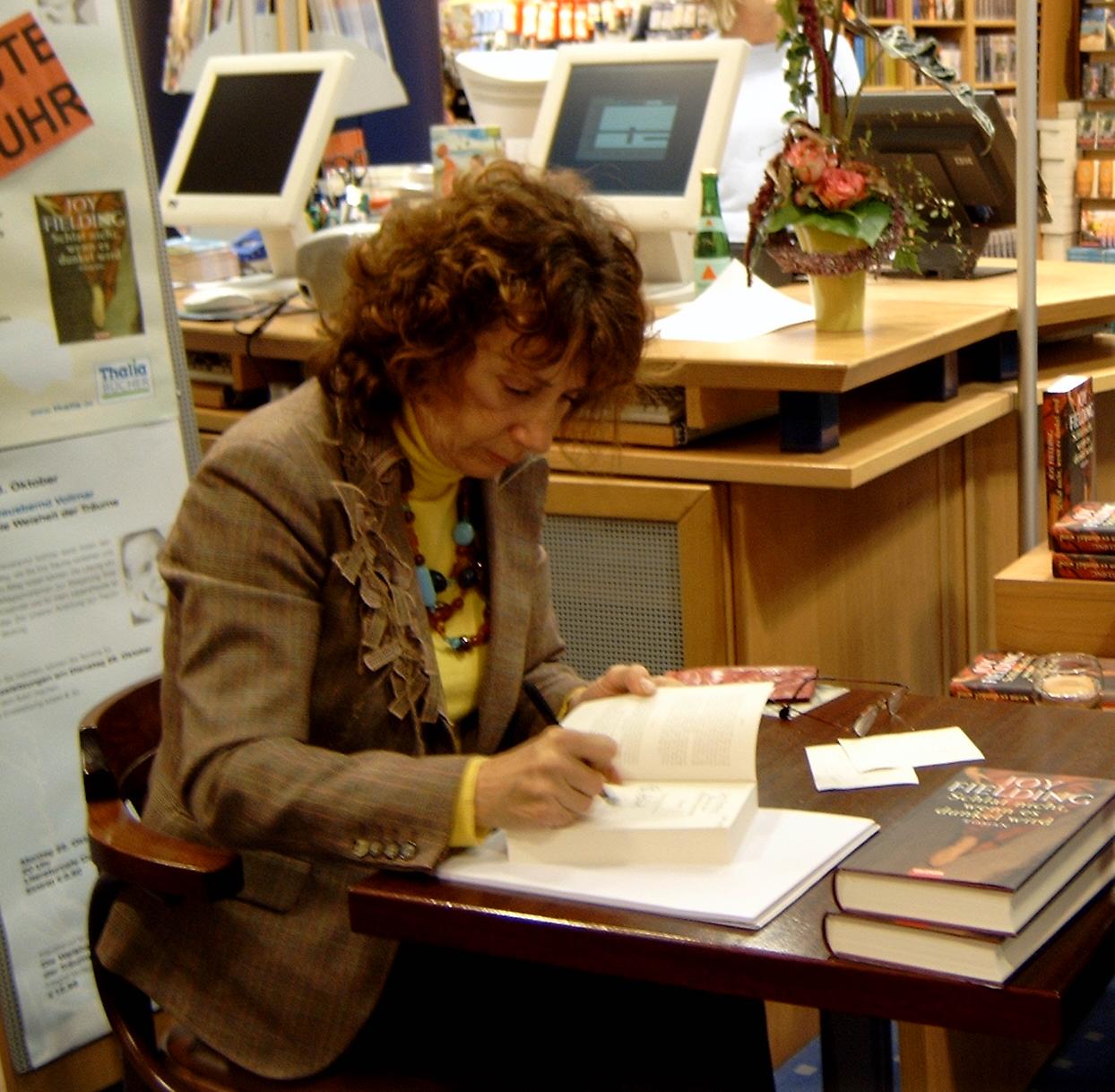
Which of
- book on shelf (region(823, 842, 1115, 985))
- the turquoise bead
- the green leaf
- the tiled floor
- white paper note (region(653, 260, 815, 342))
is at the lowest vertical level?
the tiled floor

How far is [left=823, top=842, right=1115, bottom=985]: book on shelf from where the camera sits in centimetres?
109

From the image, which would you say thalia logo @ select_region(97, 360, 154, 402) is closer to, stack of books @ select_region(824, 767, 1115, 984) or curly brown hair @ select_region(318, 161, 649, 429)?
curly brown hair @ select_region(318, 161, 649, 429)

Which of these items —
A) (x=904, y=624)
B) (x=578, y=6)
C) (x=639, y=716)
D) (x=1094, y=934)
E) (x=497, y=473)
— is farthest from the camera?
(x=578, y=6)

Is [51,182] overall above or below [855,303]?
above

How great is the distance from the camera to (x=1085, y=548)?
226cm

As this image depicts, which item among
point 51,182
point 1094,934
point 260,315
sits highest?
point 51,182

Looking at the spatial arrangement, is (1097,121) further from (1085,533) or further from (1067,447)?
(1085,533)

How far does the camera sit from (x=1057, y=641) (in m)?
2.29

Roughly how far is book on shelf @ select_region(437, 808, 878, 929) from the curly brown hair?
1.48 feet

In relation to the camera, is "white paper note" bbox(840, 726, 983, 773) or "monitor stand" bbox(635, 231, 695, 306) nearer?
"white paper note" bbox(840, 726, 983, 773)

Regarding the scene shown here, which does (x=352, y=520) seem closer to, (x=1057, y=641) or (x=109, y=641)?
(x=109, y=641)

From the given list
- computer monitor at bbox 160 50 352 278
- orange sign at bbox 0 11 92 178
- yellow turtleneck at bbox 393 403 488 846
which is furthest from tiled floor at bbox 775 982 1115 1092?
computer monitor at bbox 160 50 352 278

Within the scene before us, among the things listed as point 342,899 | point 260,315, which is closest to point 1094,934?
point 342,899

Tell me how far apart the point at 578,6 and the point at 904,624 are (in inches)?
185
